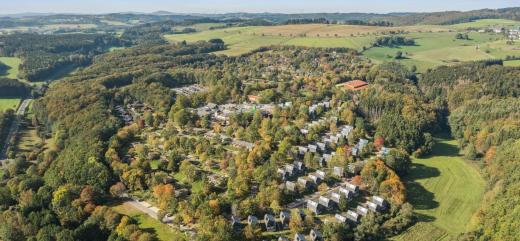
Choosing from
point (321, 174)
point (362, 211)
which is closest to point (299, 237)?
point (362, 211)

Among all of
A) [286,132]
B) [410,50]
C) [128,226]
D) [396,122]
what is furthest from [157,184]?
[410,50]

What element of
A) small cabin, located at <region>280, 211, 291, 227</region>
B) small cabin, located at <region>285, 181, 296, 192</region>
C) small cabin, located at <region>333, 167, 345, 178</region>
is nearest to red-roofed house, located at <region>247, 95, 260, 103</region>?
small cabin, located at <region>333, 167, 345, 178</region>

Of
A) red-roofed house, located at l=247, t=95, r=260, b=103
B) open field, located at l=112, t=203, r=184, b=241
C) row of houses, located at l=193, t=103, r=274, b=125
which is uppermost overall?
red-roofed house, located at l=247, t=95, r=260, b=103

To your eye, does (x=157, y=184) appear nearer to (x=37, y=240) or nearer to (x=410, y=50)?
(x=37, y=240)

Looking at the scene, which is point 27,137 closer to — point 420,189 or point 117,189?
point 117,189

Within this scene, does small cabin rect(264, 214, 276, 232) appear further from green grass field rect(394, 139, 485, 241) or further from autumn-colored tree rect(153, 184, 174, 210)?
green grass field rect(394, 139, 485, 241)
